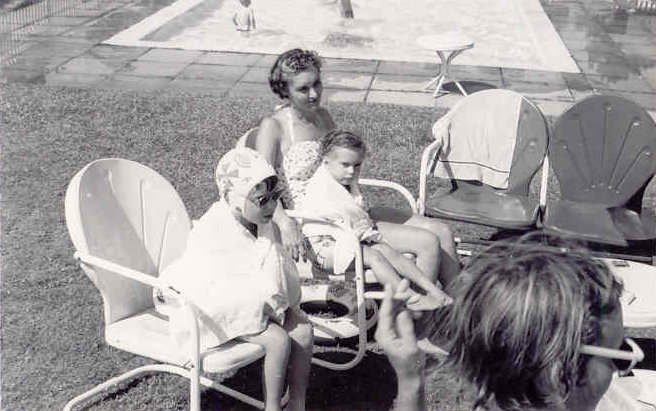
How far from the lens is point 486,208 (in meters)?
4.86

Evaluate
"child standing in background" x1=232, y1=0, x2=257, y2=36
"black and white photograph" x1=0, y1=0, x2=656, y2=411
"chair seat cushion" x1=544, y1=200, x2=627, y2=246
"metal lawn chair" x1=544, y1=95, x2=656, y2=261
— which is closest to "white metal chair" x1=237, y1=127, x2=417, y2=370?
"black and white photograph" x1=0, y1=0, x2=656, y2=411

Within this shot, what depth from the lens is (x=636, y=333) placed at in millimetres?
4504

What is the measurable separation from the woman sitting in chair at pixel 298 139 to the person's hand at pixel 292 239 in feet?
1.13

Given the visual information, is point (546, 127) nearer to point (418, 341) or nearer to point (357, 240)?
point (357, 240)

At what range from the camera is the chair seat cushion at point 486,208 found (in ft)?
15.5

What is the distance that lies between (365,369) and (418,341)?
1118 mm

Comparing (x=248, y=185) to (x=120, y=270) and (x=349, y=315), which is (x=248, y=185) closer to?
(x=120, y=270)

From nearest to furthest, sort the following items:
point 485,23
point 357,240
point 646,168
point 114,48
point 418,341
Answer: point 418,341 < point 357,240 < point 646,168 < point 114,48 < point 485,23

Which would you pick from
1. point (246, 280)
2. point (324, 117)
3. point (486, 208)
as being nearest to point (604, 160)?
point (486, 208)

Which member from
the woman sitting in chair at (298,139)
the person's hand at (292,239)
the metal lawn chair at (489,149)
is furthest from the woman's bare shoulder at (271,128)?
the metal lawn chair at (489,149)

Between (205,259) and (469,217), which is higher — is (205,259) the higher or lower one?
the higher one

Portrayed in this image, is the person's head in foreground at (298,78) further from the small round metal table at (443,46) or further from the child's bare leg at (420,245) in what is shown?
the small round metal table at (443,46)

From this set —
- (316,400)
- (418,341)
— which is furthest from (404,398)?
(316,400)

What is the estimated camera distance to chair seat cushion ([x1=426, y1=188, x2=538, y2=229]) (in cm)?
473
